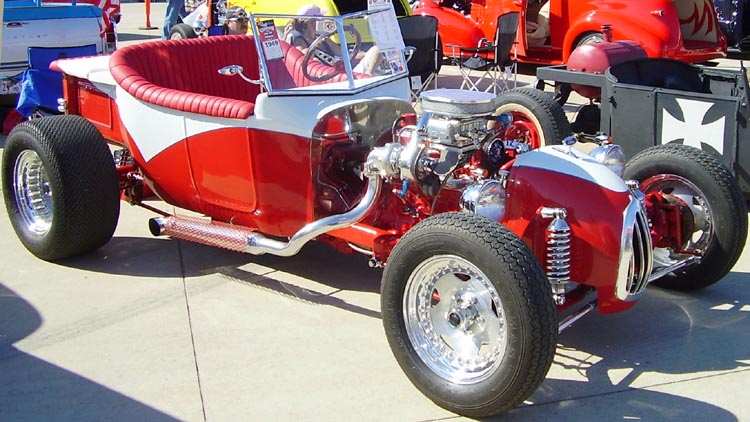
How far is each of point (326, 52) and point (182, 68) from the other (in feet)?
4.49

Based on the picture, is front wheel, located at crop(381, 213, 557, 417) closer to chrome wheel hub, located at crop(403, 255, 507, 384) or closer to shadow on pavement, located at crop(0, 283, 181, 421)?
chrome wheel hub, located at crop(403, 255, 507, 384)

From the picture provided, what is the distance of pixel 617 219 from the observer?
3588 millimetres

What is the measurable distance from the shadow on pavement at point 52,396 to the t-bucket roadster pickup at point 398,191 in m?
1.09

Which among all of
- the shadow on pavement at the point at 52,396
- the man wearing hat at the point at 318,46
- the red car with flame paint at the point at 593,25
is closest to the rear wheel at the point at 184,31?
the red car with flame paint at the point at 593,25

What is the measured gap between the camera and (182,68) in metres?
5.57

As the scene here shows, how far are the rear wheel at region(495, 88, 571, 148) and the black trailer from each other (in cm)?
58

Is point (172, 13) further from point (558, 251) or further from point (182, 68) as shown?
point (558, 251)

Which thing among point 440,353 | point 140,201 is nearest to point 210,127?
point 140,201

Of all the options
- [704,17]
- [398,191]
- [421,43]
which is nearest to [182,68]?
[398,191]

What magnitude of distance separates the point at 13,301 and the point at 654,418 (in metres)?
3.33

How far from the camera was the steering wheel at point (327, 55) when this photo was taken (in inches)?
180

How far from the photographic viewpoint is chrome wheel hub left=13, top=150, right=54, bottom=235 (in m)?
5.20

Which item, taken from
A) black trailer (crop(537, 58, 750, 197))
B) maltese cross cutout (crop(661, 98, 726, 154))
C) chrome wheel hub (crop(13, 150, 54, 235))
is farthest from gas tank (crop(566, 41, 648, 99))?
chrome wheel hub (crop(13, 150, 54, 235))

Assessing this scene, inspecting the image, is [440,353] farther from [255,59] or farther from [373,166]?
[255,59]
